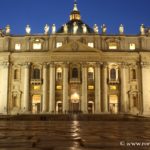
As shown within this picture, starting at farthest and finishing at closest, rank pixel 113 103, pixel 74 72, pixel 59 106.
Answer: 1. pixel 74 72
2. pixel 113 103
3. pixel 59 106

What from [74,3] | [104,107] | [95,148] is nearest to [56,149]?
[95,148]

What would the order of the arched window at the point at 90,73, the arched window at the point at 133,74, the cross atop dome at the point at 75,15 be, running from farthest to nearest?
the cross atop dome at the point at 75,15 < the arched window at the point at 133,74 < the arched window at the point at 90,73

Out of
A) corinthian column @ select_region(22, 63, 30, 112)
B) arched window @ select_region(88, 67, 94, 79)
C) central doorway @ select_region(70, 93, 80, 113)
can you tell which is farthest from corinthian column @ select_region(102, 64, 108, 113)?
corinthian column @ select_region(22, 63, 30, 112)

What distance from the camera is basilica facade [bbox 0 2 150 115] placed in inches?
2325

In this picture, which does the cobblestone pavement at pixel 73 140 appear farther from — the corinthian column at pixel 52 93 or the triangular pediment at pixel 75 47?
the triangular pediment at pixel 75 47

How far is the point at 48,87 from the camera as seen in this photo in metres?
59.8

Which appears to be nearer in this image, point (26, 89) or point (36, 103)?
point (26, 89)

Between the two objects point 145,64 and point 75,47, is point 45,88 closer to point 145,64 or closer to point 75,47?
point 75,47

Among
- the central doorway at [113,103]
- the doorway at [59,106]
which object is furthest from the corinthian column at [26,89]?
the central doorway at [113,103]

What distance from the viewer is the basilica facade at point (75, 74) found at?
59.1m

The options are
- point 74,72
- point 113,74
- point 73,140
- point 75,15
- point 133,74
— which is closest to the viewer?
point 73,140

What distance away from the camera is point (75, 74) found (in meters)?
60.5

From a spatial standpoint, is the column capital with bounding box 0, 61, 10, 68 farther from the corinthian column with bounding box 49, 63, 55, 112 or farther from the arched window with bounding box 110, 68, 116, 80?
the arched window with bounding box 110, 68, 116, 80

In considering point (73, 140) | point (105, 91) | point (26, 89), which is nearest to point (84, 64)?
point (105, 91)
